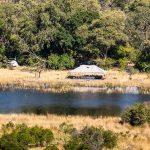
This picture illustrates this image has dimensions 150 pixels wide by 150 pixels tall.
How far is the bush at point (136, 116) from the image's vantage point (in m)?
38.0

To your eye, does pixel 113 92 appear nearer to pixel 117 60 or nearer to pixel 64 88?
pixel 64 88

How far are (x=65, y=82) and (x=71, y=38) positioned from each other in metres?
17.9

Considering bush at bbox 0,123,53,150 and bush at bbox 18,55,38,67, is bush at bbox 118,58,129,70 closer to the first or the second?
bush at bbox 18,55,38,67

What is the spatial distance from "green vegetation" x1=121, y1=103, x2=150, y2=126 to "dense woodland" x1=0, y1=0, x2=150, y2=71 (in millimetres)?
38369

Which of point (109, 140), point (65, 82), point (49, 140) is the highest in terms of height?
point (65, 82)

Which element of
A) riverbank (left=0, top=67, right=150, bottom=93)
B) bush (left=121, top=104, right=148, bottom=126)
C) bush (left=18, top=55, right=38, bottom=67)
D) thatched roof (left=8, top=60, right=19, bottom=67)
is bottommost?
bush (left=121, top=104, right=148, bottom=126)

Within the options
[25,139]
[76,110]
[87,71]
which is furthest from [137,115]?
[87,71]

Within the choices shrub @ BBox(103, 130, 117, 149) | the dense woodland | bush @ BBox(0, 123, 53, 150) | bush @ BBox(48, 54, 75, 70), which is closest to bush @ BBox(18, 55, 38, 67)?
the dense woodland

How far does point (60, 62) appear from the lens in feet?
264

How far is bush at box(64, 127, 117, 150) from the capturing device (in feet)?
91.3

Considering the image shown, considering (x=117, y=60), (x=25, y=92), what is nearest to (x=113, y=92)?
(x=25, y=92)

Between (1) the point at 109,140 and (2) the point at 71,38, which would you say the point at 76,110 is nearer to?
(1) the point at 109,140

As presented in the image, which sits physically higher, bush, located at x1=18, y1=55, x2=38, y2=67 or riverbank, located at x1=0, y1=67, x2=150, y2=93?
bush, located at x1=18, y1=55, x2=38, y2=67

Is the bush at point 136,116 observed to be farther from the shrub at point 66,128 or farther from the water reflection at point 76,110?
the water reflection at point 76,110
